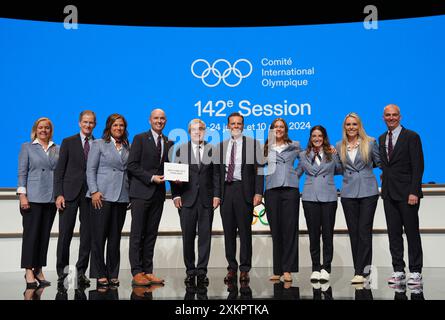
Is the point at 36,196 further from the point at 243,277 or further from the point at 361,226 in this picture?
the point at 361,226

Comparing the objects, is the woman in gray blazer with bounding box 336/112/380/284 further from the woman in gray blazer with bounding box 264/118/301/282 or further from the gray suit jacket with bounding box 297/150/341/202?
the woman in gray blazer with bounding box 264/118/301/282

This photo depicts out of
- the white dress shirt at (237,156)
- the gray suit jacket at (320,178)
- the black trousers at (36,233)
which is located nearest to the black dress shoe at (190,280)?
the white dress shirt at (237,156)

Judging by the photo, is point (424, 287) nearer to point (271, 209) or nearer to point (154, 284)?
point (271, 209)

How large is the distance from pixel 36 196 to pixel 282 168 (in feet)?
7.44

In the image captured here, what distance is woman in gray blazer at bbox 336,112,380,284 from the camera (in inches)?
190

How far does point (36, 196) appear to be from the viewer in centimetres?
499

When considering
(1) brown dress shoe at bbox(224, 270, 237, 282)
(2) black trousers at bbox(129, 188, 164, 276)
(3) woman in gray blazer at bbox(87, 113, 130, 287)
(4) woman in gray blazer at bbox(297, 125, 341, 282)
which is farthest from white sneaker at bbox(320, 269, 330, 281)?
(3) woman in gray blazer at bbox(87, 113, 130, 287)

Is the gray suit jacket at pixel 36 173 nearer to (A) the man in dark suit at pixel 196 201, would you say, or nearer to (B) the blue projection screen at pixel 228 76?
(A) the man in dark suit at pixel 196 201

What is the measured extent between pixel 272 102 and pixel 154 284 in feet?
9.86

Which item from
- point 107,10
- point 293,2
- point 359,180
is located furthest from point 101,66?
point 359,180

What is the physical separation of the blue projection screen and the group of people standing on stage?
176 cm

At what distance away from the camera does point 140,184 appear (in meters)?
4.82

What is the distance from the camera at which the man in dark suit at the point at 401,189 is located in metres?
4.75

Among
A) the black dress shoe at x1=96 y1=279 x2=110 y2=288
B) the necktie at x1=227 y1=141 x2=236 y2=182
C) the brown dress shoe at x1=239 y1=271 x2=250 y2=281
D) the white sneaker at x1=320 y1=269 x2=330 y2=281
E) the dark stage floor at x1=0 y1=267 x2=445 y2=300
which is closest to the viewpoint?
the dark stage floor at x1=0 y1=267 x2=445 y2=300
